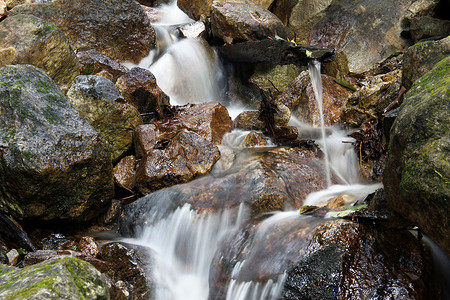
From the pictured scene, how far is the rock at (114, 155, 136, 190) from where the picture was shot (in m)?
5.96

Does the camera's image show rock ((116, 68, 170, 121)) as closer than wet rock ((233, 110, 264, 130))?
Yes

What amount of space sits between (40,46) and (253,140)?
4.47 meters

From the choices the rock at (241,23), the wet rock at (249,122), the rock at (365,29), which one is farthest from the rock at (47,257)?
the rock at (365,29)

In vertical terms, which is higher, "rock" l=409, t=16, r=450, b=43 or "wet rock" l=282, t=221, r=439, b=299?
"rock" l=409, t=16, r=450, b=43

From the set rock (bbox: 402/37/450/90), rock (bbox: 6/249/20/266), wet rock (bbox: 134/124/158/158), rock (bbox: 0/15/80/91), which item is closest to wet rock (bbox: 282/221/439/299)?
rock (bbox: 6/249/20/266)

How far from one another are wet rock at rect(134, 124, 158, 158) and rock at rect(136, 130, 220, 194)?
0.33 metres

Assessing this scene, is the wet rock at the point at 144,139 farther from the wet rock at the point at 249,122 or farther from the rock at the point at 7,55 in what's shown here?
the rock at the point at 7,55

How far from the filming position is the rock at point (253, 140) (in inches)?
269

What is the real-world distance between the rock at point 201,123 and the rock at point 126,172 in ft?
2.16

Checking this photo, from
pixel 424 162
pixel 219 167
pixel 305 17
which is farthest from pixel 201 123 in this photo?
pixel 305 17

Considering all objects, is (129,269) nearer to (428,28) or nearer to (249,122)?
(249,122)

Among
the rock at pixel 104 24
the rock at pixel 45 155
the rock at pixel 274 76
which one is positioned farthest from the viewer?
the rock at pixel 274 76

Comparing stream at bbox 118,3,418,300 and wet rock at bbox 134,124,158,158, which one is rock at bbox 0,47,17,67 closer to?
wet rock at bbox 134,124,158,158

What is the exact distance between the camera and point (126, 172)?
6.12 metres
